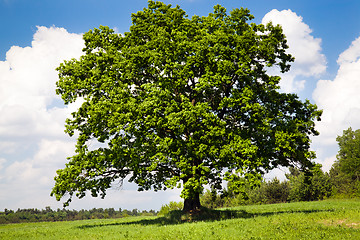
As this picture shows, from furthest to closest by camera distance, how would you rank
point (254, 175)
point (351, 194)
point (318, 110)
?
1. point (351, 194)
2. point (318, 110)
3. point (254, 175)

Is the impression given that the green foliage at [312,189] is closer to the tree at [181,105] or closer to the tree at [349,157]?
the tree at [349,157]

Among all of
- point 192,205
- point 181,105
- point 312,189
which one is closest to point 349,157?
point 312,189

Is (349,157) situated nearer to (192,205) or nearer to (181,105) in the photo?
(192,205)

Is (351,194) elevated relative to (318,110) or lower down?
lower down

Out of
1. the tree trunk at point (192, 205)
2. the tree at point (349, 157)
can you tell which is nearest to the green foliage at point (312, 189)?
the tree at point (349, 157)

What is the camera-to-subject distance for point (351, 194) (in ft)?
232

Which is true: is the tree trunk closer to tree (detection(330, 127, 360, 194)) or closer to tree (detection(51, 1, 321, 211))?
tree (detection(51, 1, 321, 211))

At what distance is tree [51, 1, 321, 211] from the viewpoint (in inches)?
933

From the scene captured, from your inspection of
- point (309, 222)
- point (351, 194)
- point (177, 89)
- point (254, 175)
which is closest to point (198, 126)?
point (177, 89)

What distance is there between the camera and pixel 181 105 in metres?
23.6

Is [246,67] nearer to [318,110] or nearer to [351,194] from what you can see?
[318,110]

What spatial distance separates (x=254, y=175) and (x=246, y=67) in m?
9.00

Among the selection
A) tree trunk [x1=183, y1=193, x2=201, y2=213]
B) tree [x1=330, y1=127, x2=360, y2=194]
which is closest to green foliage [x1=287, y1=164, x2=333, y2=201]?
tree [x1=330, y1=127, x2=360, y2=194]

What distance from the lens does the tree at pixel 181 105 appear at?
77.8ft
